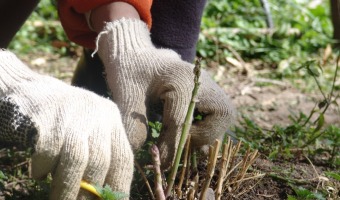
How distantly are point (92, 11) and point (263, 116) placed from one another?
1350mm

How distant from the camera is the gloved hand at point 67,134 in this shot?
129cm

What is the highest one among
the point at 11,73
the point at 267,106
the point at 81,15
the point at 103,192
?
the point at 81,15

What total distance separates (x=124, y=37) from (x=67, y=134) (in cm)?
50

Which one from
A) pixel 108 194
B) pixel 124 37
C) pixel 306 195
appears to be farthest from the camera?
pixel 124 37

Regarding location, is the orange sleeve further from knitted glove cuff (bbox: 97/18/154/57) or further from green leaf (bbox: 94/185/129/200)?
green leaf (bbox: 94/185/129/200)

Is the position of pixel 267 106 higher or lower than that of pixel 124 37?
lower

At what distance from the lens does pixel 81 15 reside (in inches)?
81.5

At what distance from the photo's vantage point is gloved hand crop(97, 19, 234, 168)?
1.53 m

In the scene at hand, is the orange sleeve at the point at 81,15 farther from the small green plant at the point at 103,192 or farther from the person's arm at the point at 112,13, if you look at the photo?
the small green plant at the point at 103,192

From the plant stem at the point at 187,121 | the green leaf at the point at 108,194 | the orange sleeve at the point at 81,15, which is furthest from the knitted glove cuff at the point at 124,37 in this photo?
the green leaf at the point at 108,194

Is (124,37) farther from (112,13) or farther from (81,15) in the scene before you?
(81,15)

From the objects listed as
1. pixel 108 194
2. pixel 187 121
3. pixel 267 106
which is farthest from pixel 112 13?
pixel 267 106

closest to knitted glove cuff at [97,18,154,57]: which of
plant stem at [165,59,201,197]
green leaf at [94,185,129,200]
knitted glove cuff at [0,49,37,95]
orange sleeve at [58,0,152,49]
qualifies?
orange sleeve at [58,0,152,49]

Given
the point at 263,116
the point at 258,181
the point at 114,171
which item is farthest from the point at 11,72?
the point at 263,116
